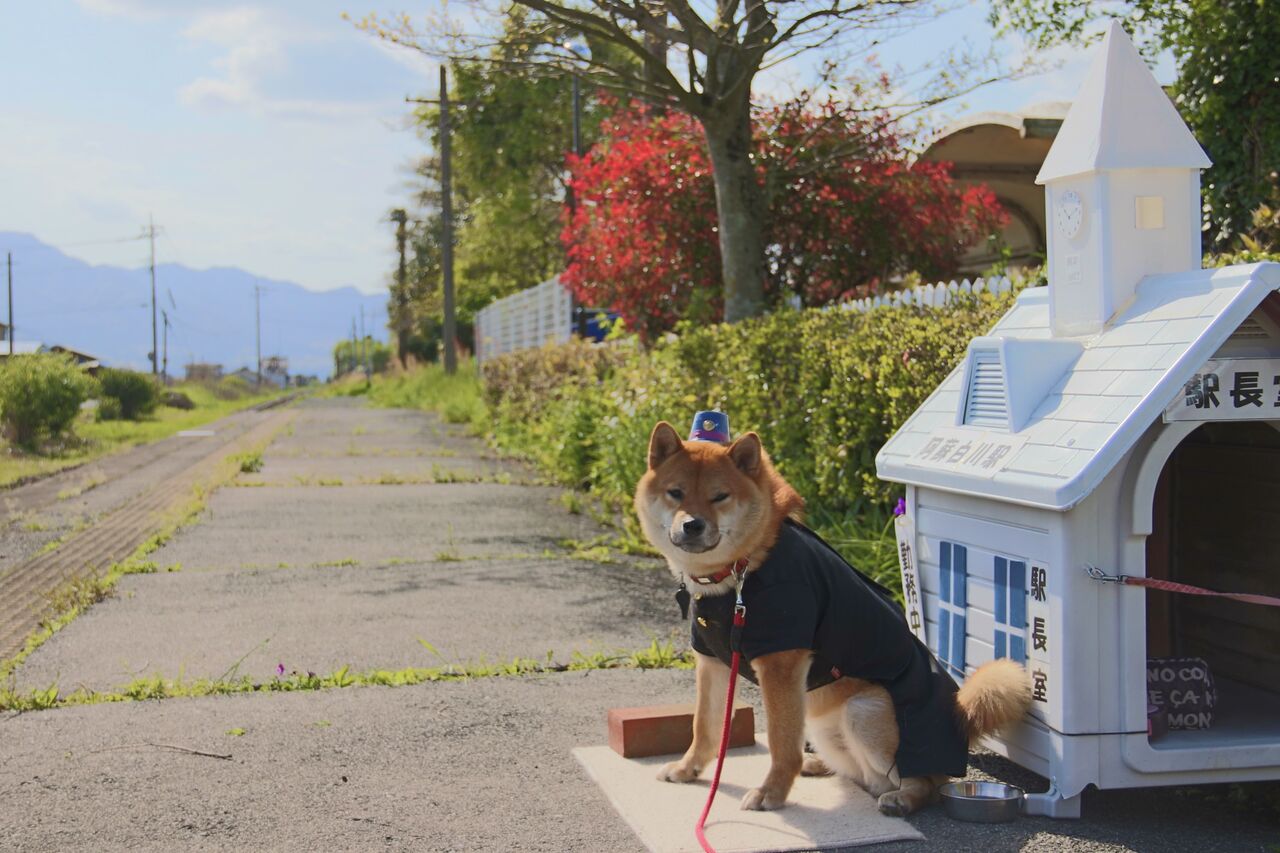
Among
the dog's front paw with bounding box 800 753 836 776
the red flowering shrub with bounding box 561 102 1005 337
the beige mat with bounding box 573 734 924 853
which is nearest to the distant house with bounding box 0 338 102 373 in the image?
the red flowering shrub with bounding box 561 102 1005 337

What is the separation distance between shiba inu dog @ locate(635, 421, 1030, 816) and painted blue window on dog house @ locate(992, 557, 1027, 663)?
0.12 meters

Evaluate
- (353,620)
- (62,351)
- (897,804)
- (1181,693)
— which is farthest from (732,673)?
(62,351)

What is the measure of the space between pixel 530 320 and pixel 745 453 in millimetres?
18954

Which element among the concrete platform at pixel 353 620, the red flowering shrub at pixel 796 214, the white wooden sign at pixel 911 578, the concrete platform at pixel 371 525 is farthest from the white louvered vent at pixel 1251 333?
the red flowering shrub at pixel 796 214

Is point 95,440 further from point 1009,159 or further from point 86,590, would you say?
point 1009,159

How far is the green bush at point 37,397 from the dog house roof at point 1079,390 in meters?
16.6

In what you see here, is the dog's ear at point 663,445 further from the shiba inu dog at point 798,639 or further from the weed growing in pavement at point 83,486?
the weed growing in pavement at point 83,486

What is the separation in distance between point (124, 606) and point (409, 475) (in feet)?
23.4

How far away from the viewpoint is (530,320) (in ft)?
74.5

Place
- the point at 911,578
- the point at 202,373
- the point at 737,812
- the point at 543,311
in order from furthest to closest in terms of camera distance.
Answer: the point at 202,373 < the point at 543,311 < the point at 911,578 < the point at 737,812

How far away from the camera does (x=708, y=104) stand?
32.0ft

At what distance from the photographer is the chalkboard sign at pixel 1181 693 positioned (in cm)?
Result: 407

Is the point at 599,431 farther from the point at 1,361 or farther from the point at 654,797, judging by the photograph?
→ the point at 1,361

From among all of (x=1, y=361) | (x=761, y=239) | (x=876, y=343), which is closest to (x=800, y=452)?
(x=876, y=343)
